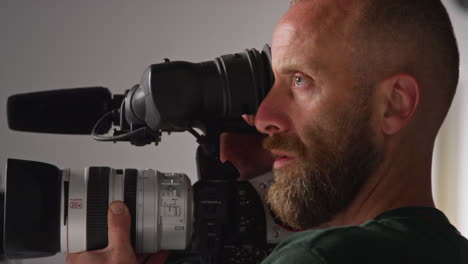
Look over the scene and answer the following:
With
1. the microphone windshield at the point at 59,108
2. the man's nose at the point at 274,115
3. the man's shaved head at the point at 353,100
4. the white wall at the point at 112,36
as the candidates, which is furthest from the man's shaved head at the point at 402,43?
the white wall at the point at 112,36

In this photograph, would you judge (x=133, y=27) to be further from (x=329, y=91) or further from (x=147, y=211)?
(x=329, y=91)

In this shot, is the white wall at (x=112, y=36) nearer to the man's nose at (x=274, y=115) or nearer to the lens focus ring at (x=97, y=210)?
the lens focus ring at (x=97, y=210)

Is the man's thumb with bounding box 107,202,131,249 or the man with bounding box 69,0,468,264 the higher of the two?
the man with bounding box 69,0,468,264

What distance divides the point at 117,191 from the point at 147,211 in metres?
0.06

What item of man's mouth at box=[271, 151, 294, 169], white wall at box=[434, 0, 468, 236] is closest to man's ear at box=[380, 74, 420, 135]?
man's mouth at box=[271, 151, 294, 169]

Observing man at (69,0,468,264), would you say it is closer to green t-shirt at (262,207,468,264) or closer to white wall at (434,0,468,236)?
green t-shirt at (262,207,468,264)

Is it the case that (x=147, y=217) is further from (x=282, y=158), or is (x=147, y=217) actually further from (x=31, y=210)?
(x=282, y=158)

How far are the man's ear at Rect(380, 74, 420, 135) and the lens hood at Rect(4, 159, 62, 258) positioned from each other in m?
0.52

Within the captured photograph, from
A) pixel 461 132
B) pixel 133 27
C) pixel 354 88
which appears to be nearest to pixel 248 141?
pixel 354 88

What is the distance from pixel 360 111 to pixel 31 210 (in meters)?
0.51

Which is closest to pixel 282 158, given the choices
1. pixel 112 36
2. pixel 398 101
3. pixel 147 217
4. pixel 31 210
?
pixel 398 101

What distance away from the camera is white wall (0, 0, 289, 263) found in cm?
211

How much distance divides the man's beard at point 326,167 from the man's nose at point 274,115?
0.5 inches

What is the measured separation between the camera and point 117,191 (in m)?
0.90
